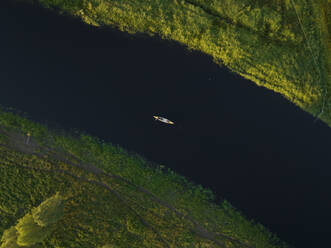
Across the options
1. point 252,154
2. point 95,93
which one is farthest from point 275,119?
point 95,93

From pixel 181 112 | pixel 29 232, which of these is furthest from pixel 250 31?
pixel 29 232

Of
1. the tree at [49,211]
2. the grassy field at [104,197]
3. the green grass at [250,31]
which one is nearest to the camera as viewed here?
the tree at [49,211]

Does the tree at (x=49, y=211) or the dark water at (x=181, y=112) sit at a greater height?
the dark water at (x=181, y=112)

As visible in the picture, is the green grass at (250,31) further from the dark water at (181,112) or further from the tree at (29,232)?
the tree at (29,232)

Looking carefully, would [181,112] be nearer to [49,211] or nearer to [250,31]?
[250,31]

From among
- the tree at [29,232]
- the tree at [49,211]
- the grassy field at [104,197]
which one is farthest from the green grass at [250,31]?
the tree at [29,232]

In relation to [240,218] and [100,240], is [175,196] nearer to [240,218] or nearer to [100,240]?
[240,218]

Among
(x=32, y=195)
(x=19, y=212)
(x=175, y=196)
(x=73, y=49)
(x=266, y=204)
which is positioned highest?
(x=73, y=49)

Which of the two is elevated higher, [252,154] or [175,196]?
[252,154]
